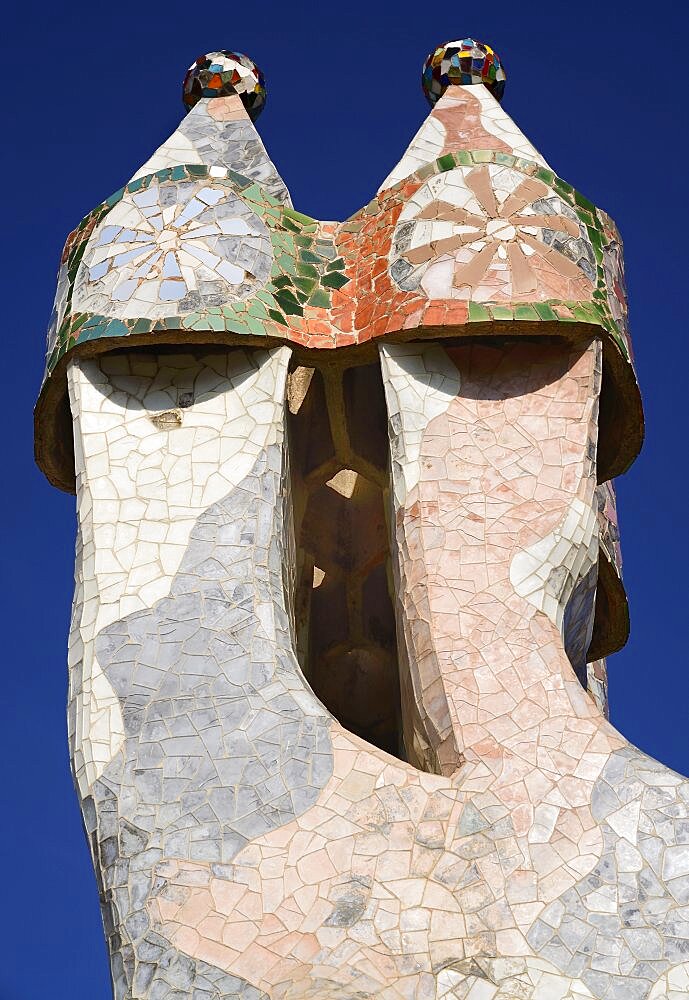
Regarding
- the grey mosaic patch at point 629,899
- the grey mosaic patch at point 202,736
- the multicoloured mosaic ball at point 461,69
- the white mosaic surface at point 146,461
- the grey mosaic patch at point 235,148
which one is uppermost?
the multicoloured mosaic ball at point 461,69

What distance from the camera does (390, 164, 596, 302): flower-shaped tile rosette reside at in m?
8.47

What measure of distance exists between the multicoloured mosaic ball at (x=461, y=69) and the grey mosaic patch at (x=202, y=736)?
9.16ft

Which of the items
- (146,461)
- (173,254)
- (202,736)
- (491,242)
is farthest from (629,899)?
(173,254)

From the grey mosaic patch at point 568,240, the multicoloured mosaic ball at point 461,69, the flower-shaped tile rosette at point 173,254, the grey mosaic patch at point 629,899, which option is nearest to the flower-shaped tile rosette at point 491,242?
the grey mosaic patch at point 568,240

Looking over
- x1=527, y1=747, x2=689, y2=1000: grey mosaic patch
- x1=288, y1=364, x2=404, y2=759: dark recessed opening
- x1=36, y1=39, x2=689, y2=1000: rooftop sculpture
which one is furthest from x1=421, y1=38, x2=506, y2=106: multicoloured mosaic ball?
x1=527, y1=747, x2=689, y2=1000: grey mosaic patch

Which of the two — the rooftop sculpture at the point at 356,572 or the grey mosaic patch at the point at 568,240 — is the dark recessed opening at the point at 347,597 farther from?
the grey mosaic patch at the point at 568,240

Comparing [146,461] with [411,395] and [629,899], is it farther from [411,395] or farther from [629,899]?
[629,899]

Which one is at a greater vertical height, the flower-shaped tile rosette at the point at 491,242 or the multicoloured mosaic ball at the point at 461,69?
the multicoloured mosaic ball at the point at 461,69

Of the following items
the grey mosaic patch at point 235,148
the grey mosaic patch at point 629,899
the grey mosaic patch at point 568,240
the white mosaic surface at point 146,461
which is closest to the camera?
the grey mosaic patch at point 629,899

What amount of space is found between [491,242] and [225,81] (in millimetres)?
2112

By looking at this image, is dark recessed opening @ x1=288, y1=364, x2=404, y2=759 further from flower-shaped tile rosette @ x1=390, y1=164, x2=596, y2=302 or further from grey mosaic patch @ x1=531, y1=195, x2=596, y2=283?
grey mosaic patch @ x1=531, y1=195, x2=596, y2=283

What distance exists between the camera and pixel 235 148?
9.46 metres

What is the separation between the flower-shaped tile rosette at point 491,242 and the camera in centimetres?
847

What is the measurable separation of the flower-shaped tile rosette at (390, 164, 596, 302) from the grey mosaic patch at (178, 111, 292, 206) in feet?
2.56
